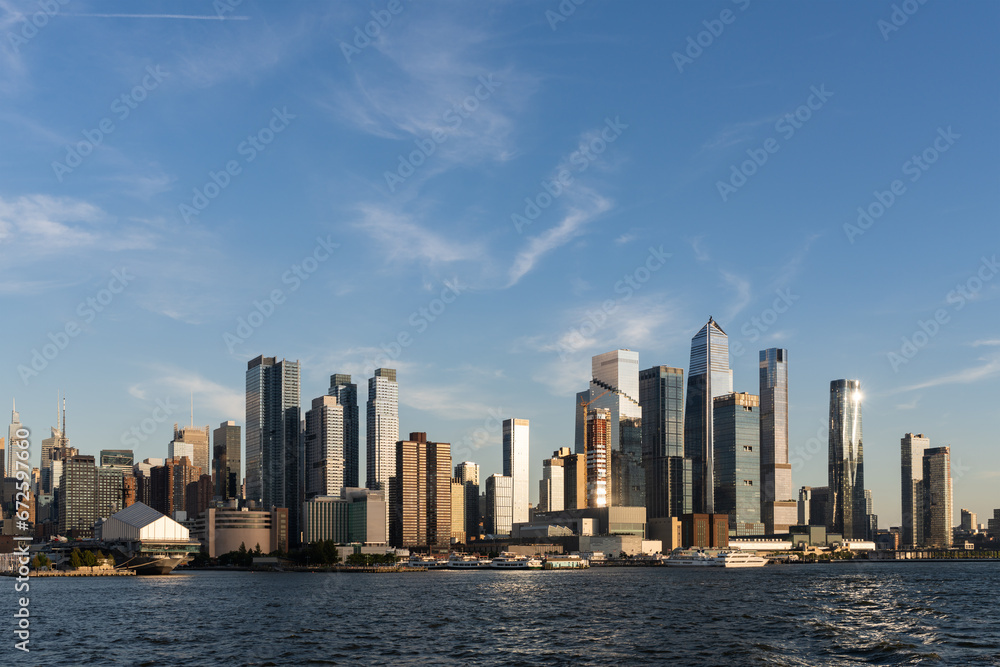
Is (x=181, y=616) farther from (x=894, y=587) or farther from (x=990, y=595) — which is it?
(x=894, y=587)

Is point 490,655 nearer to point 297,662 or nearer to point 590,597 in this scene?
point 297,662

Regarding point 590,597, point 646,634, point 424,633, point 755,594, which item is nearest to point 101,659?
point 424,633

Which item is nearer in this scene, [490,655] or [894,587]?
[490,655]

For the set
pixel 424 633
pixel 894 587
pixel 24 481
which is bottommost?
pixel 894 587

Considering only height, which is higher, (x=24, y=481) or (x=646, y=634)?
(x=24, y=481)

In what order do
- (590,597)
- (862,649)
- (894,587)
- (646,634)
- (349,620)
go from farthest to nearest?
(894,587) < (590,597) < (349,620) < (646,634) < (862,649)

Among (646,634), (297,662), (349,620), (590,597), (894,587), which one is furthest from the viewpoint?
(894,587)
